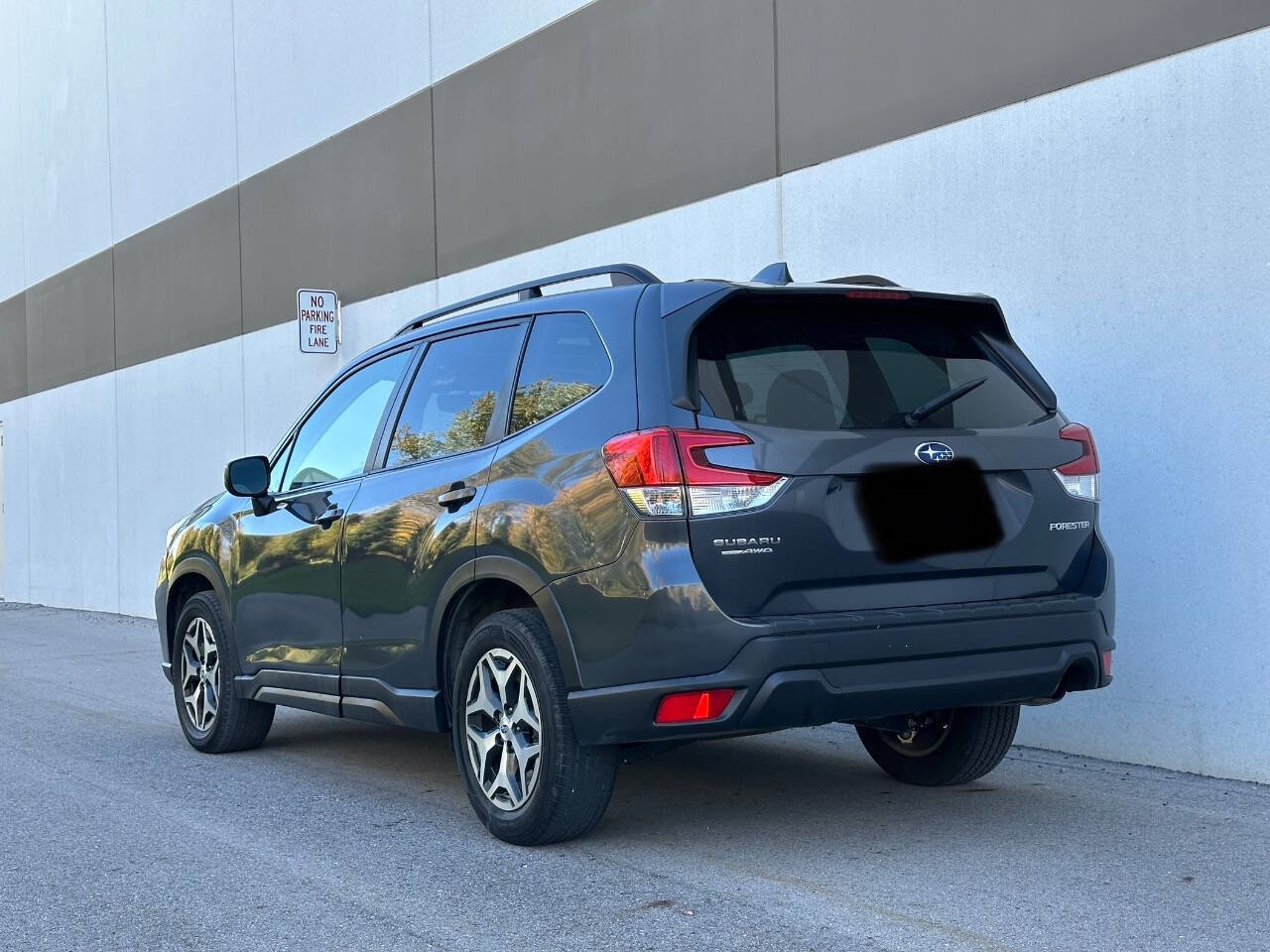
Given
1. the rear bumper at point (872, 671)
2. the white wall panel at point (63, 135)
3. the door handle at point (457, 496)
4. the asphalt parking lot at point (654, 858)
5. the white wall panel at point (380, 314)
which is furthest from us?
the white wall panel at point (63, 135)

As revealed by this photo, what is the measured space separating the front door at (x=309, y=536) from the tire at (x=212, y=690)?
0.69 ft

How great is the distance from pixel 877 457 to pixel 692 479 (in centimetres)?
62

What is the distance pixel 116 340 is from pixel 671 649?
1685 centimetres

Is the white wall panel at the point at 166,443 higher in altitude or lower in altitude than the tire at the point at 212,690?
higher

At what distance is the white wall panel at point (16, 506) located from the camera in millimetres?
22922

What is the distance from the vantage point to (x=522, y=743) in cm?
512

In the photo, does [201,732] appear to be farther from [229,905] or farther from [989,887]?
[989,887]

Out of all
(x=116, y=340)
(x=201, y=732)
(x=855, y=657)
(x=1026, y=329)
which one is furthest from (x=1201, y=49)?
(x=116, y=340)

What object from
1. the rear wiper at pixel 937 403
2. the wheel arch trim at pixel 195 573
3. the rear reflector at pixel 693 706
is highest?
the rear wiper at pixel 937 403

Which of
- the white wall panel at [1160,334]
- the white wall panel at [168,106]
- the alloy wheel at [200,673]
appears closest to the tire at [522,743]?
the alloy wheel at [200,673]

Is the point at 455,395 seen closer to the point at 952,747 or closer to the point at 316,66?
the point at 952,747

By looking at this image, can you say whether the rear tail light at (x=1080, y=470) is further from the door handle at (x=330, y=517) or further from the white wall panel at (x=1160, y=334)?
the door handle at (x=330, y=517)

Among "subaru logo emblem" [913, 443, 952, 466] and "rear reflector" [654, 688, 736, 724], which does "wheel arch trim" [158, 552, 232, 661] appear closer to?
"rear reflector" [654, 688, 736, 724]

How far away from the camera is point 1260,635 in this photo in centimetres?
638
